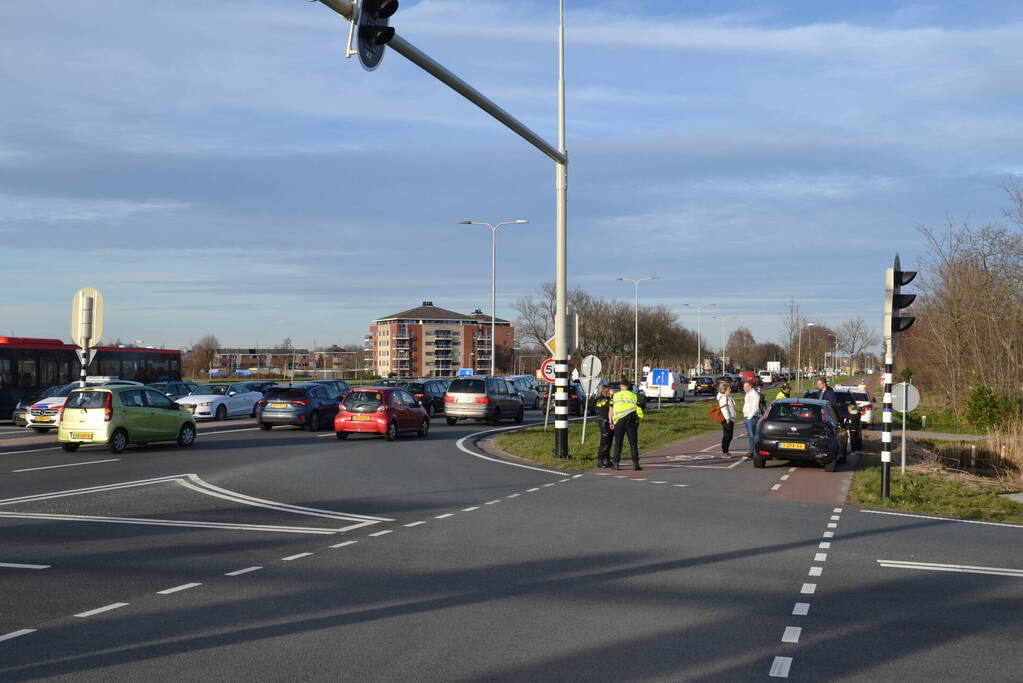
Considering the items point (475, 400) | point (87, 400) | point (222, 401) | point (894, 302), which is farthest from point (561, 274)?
point (222, 401)

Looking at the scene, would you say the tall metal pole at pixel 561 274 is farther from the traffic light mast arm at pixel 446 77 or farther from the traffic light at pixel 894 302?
the traffic light at pixel 894 302

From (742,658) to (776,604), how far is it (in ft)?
5.76

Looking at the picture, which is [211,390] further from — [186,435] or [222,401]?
[186,435]

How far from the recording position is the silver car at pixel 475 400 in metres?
36.1

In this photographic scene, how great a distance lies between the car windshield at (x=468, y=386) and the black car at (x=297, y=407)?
5.20 meters

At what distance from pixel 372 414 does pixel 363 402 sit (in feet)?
1.60

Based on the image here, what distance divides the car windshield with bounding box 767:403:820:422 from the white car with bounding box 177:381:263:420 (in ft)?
80.2

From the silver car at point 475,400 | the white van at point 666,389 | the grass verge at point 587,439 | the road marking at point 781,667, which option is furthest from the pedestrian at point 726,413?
the white van at point 666,389

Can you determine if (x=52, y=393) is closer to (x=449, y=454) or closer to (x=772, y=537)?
(x=449, y=454)

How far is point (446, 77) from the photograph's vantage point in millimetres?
12664

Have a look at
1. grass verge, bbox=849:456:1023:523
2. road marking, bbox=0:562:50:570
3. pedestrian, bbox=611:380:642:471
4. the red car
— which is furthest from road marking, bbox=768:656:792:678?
the red car

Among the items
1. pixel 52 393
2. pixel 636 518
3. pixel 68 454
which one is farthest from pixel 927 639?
pixel 52 393

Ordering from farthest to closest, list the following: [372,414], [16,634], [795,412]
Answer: [372,414] → [795,412] → [16,634]

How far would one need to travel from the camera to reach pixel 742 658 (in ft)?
20.7
